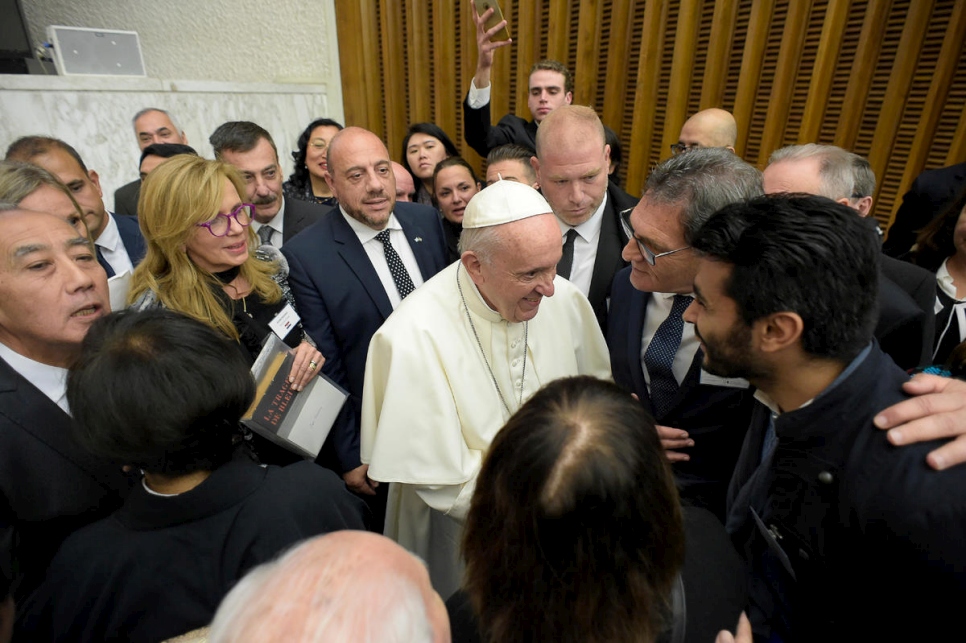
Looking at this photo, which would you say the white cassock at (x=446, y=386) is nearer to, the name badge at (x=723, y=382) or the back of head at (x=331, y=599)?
the name badge at (x=723, y=382)

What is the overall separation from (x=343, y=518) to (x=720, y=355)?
106cm

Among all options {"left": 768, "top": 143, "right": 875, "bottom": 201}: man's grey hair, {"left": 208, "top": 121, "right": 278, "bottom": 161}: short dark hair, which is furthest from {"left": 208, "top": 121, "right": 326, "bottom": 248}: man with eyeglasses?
{"left": 768, "top": 143, "right": 875, "bottom": 201}: man's grey hair

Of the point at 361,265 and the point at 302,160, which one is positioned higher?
the point at 302,160

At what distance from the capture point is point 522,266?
5.64 feet

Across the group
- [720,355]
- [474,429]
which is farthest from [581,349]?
[720,355]

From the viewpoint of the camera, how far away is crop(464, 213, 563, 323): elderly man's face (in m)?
1.70

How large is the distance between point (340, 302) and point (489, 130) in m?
2.50

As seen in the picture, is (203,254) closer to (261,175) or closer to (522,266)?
(522,266)

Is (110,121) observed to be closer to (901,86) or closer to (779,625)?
(779,625)

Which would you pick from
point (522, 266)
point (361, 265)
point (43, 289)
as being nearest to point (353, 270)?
point (361, 265)

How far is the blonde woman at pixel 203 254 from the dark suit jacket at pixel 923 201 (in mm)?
3521

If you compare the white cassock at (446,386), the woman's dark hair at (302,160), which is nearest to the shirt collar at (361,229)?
the white cassock at (446,386)

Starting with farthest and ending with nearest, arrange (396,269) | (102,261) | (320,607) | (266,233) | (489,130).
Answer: (489,130) < (266,233) < (102,261) < (396,269) < (320,607)

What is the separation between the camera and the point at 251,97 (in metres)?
6.04
